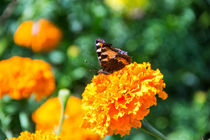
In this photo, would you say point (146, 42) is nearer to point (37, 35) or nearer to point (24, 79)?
point (37, 35)

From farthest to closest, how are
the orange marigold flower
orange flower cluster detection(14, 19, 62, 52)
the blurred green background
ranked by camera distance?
orange flower cluster detection(14, 19, 62, 52) → the blurred green background → the orange marigold flower

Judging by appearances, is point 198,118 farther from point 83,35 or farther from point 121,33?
point 83,35

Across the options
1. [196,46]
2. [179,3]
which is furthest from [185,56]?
[179,3]

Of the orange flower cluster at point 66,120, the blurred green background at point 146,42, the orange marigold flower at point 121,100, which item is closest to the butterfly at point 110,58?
the orange marigold flower at point 121,100

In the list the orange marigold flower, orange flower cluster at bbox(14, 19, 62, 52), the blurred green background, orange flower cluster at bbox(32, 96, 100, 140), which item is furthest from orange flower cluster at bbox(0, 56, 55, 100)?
orange flower cluster at bbox(14, 19, 62, 52)

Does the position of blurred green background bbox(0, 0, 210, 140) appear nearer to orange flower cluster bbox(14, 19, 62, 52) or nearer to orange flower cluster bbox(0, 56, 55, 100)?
orange flower cluster bbox(14, 19, 62, 52)
